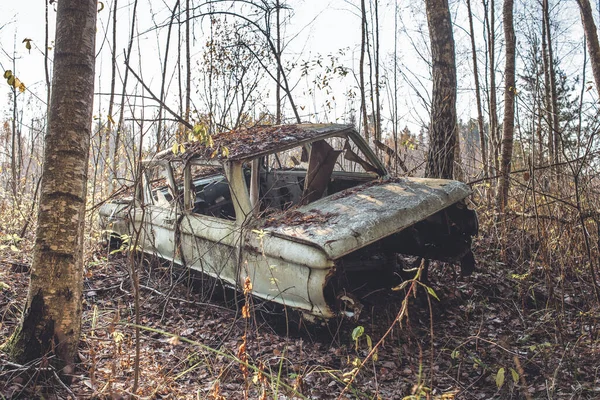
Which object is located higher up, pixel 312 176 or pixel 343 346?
pixel 312 176

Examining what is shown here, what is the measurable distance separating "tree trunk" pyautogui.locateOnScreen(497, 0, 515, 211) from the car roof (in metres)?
2.78

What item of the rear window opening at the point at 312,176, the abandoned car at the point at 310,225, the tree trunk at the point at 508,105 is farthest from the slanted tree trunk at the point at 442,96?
the abandoned car at the point at 310,225

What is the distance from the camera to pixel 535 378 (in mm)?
2781

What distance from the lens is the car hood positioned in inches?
121

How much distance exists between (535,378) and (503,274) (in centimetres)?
214

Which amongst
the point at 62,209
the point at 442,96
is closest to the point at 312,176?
the point at 62,209

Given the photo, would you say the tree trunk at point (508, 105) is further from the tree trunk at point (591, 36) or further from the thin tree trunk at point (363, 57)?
the thin tree trunk at point (363, 57)

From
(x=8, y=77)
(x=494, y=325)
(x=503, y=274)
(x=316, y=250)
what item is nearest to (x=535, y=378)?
(x=494, y=325)

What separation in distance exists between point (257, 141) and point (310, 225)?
3.88 ft

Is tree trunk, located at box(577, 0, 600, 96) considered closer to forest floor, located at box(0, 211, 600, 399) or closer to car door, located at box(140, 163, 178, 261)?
forest floor, located at box(0, 211, 600, 399)

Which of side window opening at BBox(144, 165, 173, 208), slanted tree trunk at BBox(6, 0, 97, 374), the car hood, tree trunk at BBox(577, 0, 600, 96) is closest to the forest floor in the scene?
slanted tree trunk at BBox(6, 0, 97, 374)

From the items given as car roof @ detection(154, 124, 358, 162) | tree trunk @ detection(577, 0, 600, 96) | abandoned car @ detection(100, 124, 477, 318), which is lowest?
abandoned car @ detection(100, 124, 477, 318)

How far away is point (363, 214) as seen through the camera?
11.2ft

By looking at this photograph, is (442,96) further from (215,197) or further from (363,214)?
(215,197)
